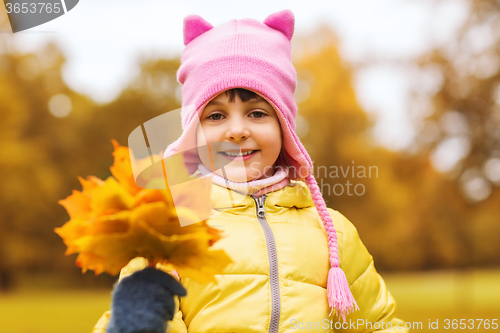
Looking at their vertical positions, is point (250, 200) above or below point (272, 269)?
above

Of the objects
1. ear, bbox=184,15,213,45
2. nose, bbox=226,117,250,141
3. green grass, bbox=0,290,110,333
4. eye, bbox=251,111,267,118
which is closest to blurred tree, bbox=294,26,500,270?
green grass, bbox=0,290,110,333

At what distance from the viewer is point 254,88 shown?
1.96 m

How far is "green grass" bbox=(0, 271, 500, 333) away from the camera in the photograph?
8828mm

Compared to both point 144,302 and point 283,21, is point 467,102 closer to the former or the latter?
point 283,21

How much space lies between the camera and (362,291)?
2035 millimetres

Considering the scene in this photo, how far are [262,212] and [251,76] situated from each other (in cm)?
62

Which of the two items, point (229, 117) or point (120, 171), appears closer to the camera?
point (120, 171)

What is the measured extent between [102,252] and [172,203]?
0.20 m

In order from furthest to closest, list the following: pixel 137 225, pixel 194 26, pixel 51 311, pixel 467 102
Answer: pixel 51 311, pixel 467 102, pixel 194 26, pixel 137 225

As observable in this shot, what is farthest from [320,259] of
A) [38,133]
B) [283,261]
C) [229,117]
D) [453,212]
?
[38,133]

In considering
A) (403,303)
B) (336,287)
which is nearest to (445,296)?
(403,303)

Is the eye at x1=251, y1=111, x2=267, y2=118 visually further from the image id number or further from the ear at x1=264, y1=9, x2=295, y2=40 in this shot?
the image id number

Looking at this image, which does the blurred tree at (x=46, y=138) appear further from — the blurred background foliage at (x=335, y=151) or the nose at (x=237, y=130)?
the nose at (x=237, y=130)

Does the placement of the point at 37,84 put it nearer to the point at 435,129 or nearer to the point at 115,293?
the point at 435,129
